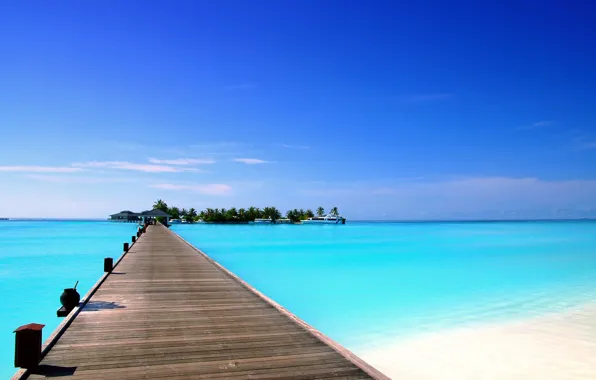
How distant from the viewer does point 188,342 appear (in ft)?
16.5

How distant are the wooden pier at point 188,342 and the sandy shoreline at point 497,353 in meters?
2.94

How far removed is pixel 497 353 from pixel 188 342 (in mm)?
6507

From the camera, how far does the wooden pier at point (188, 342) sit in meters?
4.05

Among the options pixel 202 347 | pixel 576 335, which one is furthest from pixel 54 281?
pixel 576 335

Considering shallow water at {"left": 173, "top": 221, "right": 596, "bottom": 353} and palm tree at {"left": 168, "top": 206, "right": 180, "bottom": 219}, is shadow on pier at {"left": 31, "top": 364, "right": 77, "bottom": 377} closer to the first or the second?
shallow water at {"left": 173, "top": 221, "right": 596, "bottom": 353}

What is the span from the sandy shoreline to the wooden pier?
2.94 meters

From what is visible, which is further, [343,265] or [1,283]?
[343,265]

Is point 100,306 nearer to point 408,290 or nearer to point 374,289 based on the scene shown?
point 374,289

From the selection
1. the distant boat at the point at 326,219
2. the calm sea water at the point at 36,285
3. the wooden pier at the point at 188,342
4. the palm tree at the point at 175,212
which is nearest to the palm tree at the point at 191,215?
the palm tree at the point at 175,212

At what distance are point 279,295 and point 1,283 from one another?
1277cm

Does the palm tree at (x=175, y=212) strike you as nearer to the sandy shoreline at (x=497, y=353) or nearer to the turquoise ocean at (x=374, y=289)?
the turquoise ocean at (x=374, y=289)

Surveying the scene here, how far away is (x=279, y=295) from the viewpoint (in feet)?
51.6

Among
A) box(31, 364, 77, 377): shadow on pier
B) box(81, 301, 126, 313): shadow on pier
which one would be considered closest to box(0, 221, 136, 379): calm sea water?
box(81, 301, 126, 313): shadow on pier

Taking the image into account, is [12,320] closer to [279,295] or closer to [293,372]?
[279,295]
